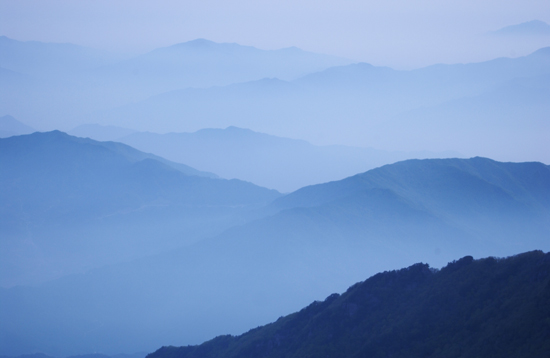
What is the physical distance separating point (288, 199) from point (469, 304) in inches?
5507

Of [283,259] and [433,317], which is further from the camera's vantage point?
[283,259]

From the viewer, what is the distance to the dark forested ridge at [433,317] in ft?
115

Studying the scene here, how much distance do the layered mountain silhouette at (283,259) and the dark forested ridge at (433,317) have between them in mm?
79804

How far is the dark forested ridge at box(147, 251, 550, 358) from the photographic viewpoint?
3510 cm

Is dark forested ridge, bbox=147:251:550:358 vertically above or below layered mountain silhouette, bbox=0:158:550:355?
below

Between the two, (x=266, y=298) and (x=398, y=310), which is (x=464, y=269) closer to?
(x=398, y=310)

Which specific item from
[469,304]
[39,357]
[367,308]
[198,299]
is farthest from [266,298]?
[469,304]

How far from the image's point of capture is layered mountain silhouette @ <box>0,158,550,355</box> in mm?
139000

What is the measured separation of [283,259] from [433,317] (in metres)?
109

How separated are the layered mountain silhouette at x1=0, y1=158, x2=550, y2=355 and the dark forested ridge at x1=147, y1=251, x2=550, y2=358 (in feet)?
262

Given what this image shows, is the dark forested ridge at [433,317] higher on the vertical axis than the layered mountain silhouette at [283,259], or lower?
lower

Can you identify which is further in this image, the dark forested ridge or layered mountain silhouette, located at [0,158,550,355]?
layered mountain silhouette, located at [0,158,550,355]

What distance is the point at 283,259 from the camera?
495 feet

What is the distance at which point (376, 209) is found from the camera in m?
165
